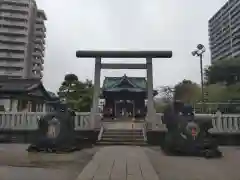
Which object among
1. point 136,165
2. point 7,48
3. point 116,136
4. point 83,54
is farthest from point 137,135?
point 7,48

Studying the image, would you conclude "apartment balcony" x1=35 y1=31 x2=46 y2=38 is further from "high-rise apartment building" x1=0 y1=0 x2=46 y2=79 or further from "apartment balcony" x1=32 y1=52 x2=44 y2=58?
"apartment balcony" x1=32 y1=52 x2=44 y2=58

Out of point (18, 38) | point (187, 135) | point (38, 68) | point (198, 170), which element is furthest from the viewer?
point (38, 68)

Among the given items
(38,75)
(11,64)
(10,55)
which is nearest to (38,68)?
(38,75)

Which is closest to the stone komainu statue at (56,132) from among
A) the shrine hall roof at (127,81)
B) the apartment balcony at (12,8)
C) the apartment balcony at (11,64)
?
the shrine hall roof at (127,81)

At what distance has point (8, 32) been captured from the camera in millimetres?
71312

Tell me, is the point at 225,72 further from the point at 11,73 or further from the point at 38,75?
the point at 38,75

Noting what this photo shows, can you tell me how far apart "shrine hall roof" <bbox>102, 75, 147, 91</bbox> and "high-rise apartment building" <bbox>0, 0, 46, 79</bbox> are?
132 ft

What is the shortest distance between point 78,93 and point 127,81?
8.23 metres

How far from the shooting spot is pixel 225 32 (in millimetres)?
64938

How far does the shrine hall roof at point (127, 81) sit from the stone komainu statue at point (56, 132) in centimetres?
1833

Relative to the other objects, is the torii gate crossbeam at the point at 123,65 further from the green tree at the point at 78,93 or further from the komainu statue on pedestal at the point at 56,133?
the green tree at the point at 78,93

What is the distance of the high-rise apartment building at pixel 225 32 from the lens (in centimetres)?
6059

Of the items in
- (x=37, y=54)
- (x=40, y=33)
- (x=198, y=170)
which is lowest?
(x=198, y=170)

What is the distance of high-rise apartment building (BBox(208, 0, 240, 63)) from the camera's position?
60594 millimetres
